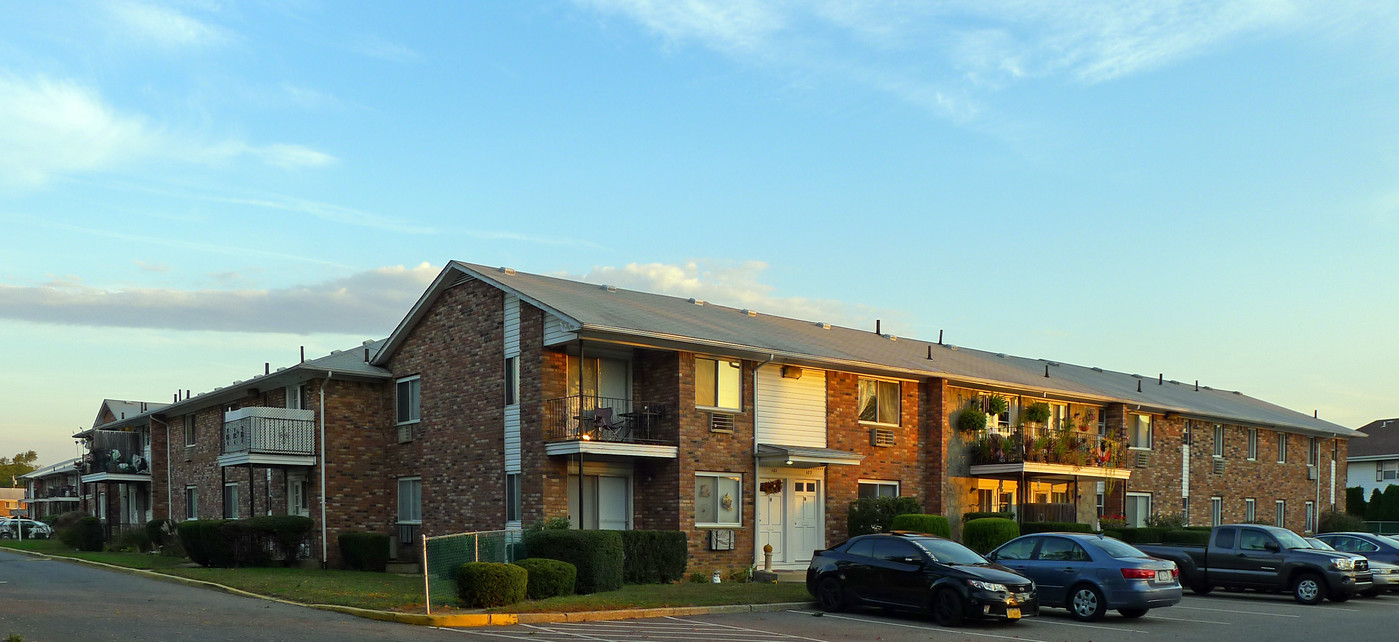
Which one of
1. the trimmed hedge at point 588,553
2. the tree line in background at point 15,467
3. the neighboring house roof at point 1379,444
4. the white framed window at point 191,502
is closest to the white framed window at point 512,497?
the trimmed hedge at point 588,553

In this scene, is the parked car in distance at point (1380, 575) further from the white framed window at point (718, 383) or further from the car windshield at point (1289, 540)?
the white framed window at point (718, 383)

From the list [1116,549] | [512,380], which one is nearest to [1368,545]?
[1116,549]

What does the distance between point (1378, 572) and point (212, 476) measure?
31.2 m

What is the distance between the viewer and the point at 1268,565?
2241 centimetres

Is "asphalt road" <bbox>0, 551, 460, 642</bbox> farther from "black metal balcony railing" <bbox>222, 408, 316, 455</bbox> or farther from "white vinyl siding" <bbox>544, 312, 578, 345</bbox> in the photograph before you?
"white vinyl siding" <bbox>544, 312, 578, 345</bbox>

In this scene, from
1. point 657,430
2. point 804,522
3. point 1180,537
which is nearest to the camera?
point 657,430

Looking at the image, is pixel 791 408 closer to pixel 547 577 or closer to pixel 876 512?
pixel 876 512

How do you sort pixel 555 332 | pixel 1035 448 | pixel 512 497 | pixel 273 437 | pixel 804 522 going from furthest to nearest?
pixel 1035 448
pixel 273 437
pixel 804 522
pixel 512 497
pixel 555 332

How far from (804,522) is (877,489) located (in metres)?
2.78

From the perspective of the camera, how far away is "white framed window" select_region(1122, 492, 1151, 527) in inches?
1469

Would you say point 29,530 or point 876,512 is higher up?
point 876,512

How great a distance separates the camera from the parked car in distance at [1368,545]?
80.3ft

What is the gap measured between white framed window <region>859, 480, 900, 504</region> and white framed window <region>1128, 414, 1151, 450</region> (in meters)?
11.1

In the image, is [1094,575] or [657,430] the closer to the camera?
[1094,575]
